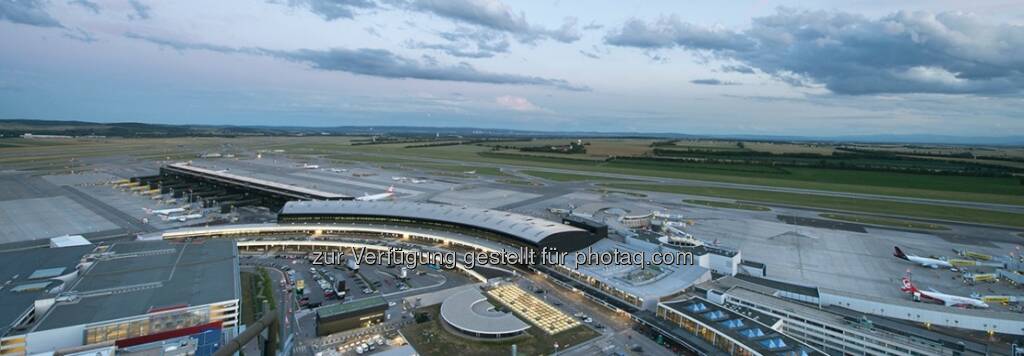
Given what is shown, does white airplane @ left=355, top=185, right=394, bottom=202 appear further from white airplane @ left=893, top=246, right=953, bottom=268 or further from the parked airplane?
white airplane @ left=893, top=246, right=953, bottom=268

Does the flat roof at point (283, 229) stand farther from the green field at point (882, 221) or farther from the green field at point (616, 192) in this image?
the green field at point (882, 221)

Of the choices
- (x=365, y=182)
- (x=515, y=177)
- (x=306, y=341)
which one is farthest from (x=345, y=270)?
(x=515, y=177)

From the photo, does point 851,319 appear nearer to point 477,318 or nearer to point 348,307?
point 477,318

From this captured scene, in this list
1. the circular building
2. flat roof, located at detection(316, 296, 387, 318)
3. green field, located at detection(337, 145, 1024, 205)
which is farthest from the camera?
green field, located at detection(337, 145, 1024, 205)

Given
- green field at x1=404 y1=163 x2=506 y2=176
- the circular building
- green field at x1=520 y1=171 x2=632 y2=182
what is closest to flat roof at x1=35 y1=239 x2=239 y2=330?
the circular building

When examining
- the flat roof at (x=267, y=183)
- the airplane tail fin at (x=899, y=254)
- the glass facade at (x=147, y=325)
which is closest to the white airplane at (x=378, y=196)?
the flat roof at (x=267, y=183)

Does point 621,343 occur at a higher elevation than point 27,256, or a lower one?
lower

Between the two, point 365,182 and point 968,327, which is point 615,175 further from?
point 968,327
